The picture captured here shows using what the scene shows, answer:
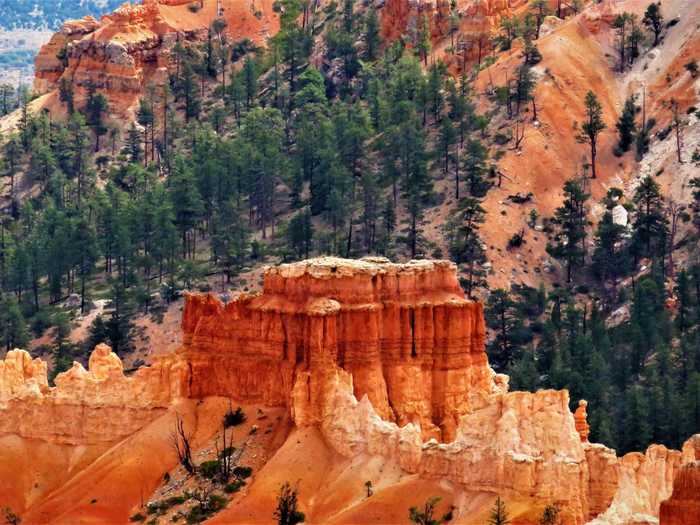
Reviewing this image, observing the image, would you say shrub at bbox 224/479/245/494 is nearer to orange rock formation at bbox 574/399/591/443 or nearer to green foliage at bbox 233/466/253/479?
green foliage at bbox 233/466/253/479

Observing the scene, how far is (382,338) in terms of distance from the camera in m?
112

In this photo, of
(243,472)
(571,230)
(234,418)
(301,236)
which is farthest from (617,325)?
(243,472)

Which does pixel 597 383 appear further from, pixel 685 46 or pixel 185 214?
pixel 685 46

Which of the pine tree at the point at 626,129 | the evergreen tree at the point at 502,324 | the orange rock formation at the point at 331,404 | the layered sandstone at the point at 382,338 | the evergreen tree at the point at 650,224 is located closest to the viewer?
the orange rock formation at the point at 331,404

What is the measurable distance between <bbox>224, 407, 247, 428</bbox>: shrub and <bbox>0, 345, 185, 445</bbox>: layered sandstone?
4.12 metres

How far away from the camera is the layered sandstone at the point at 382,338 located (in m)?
111

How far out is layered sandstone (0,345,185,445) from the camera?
389ft

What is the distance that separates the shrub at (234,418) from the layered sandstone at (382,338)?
1187 mm

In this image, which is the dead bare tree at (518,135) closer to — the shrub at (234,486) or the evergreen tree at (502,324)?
the evergreen tree at (502,324)

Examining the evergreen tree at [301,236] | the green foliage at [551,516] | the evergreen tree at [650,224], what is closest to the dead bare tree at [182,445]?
the green foliage at [551,516]

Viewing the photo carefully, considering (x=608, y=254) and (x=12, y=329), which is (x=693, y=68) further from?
(x=12, y=329)

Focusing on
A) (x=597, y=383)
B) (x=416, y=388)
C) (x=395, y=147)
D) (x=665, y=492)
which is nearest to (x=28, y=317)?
(x=395, y=147)

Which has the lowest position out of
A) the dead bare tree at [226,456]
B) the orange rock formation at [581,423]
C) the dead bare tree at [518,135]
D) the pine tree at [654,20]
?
the dead bare tree at [226,456]

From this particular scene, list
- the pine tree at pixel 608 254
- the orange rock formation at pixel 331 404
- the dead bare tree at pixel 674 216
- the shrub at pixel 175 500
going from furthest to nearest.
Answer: the dead bare tree at pixel 674 216
the pine tree at pixel 608 254
the shrub at pixel 175 500
the orange rock formation at pixel 331 404
